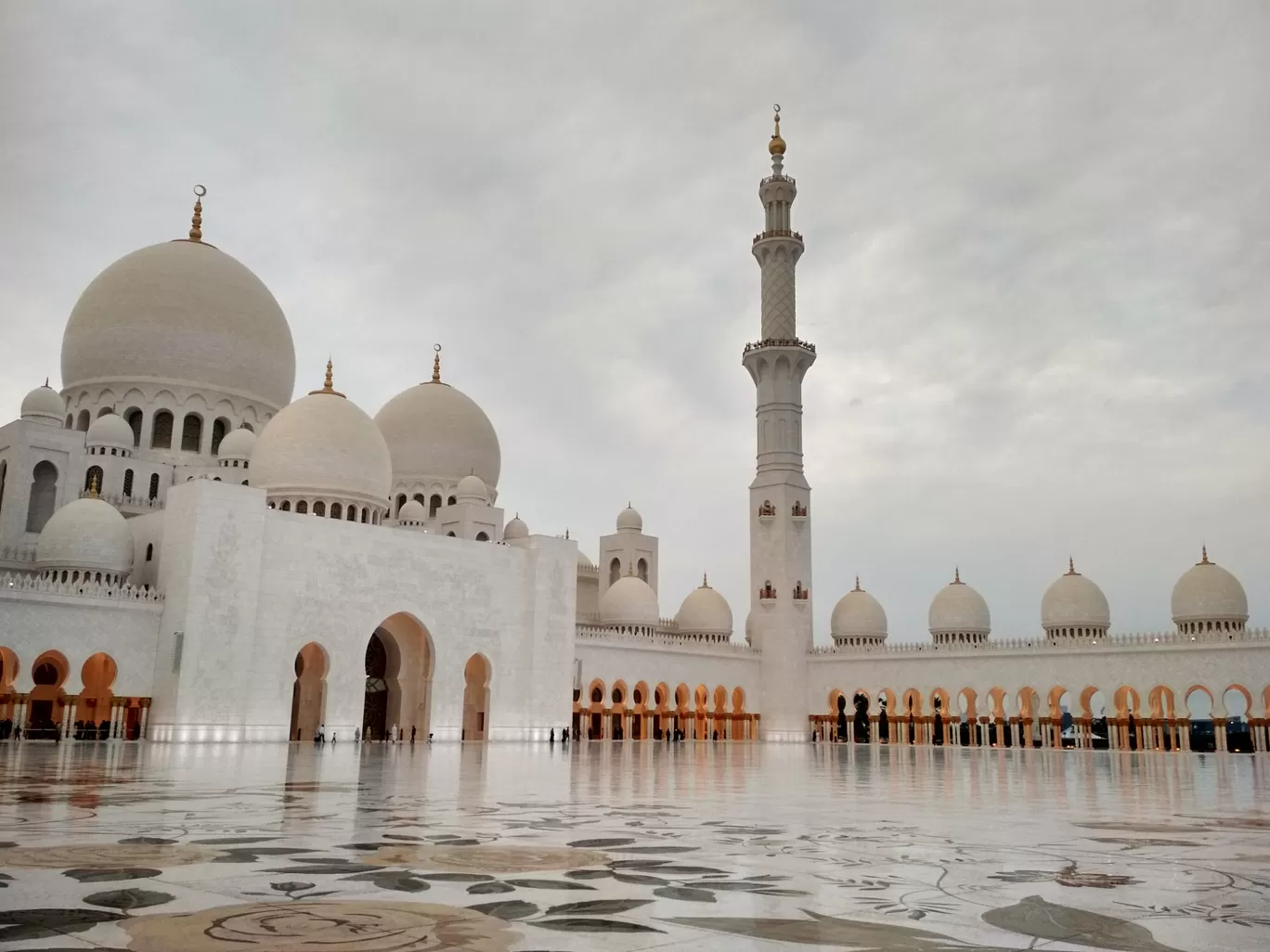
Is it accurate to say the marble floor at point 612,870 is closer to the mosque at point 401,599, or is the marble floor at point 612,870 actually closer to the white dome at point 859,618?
the mosque at point 401,599

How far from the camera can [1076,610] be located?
34.1 m

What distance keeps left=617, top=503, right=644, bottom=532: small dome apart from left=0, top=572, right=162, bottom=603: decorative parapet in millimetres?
19476

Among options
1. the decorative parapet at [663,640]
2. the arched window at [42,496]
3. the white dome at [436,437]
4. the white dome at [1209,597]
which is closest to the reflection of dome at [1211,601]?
the white dome at [1209,597]

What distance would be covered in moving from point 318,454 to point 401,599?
4.08m

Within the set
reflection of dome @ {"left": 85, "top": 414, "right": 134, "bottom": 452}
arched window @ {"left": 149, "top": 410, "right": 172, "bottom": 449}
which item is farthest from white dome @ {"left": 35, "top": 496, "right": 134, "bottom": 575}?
arched window @ {"left": 149, "top": 410, "right": 172, "bottom": 449}

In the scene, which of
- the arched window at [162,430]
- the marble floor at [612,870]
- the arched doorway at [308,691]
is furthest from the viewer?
the arched window at [162,430]

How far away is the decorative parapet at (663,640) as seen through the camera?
33.5m

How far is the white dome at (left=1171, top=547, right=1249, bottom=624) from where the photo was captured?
3164 cm

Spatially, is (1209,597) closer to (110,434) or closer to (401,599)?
(401,599)

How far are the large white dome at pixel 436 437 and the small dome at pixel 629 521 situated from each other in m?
5.68

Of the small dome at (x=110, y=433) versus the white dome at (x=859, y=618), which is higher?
the small dome at (x=110, y=433)

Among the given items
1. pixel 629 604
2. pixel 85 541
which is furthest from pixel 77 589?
pixel 629 604

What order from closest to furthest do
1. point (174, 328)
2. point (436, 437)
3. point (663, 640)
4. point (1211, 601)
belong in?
1. point (174, 328)
2. point (1211, 601)
3. point (436, 437)
4. point (663, 640)

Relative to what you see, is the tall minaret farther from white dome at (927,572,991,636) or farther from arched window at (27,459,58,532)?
arched window at (27,459,58,532)
